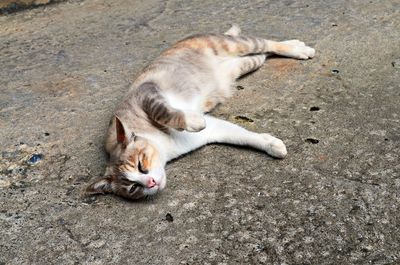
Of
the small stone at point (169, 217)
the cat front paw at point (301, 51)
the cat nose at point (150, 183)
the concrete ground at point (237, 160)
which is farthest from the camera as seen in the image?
the cat front paw at point (301, 51)

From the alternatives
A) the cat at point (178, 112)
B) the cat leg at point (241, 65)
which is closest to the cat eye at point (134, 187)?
the cat at point (178, 112)

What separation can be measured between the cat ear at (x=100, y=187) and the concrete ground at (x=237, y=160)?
5 cm

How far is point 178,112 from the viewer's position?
2.66m

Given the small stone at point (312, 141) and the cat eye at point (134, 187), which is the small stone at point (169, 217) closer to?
the cat eye at point (134, 187)

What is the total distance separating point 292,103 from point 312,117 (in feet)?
0.64

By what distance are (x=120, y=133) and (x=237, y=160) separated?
1.95 feet

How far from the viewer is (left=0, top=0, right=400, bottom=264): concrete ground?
214 centimetres

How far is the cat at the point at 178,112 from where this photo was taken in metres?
2.50

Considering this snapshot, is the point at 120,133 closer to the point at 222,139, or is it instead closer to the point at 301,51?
the point at 222,139

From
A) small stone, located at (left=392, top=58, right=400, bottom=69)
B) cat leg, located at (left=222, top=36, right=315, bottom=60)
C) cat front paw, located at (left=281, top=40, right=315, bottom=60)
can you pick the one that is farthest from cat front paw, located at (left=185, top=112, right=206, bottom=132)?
small stone, located at (left=392, top=58, right=400, bottom=69)

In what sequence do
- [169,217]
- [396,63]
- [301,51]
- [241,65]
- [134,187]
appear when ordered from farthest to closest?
[301,51] < [241,65] < [396,63] < [134,187] < [169,217]

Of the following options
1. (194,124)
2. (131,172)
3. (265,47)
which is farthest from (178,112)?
(265,47)

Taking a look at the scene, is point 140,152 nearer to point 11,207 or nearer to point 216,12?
point 11,207

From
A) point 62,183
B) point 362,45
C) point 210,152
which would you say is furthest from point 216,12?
point 62,183
